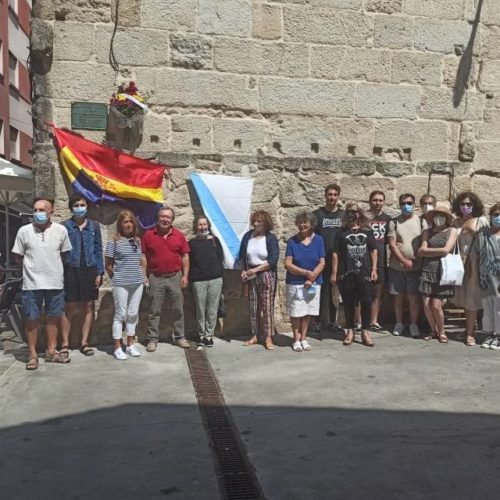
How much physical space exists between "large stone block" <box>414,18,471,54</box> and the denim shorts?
527 cm

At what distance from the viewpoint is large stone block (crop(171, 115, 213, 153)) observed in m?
6.55

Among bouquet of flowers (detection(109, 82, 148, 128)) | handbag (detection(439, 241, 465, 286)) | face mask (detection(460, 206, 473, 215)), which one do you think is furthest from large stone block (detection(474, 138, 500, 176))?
bouquet of flowers (detection(109, 82, 148, 128))

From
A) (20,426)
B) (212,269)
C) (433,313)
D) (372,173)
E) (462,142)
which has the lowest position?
(20,426)

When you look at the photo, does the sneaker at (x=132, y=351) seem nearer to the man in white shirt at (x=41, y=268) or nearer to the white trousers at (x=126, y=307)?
the white trousers at (x=126, y=307)

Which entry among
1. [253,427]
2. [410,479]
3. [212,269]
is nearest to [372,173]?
[212,269]

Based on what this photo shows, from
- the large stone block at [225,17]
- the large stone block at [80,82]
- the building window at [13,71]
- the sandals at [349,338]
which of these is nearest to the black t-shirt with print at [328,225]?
the sandals at [349,338]

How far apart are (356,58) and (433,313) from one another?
128 inches

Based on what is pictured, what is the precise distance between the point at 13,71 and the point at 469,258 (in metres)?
22.6

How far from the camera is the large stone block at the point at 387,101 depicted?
22.9ft

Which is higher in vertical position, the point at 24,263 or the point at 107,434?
the point at 24,263

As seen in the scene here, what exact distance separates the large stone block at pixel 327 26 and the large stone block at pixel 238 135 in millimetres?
1143

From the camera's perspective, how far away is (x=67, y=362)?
565 centimetres

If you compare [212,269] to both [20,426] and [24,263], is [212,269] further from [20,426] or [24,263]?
[20,426]

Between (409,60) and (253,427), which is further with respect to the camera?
(409,60)
